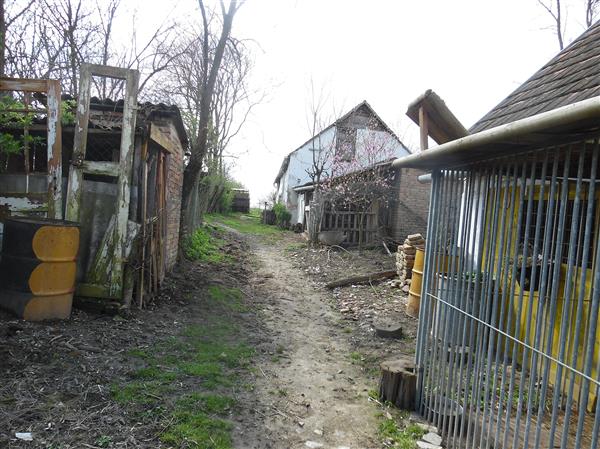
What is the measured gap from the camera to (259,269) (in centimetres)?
1127

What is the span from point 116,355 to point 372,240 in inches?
454

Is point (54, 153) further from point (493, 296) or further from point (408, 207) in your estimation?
point (408, 207)

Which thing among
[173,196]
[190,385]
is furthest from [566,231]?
[173,196]

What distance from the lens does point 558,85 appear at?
13.8 feet

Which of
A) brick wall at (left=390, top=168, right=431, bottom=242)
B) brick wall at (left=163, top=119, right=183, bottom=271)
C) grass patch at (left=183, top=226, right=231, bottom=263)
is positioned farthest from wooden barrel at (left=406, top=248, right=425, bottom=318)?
brick wall at (left=390, top=168, right=431, bottom=242)

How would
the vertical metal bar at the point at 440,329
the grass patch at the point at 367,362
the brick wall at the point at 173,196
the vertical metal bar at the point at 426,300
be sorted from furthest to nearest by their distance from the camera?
the brick wall at the point at 173,196
the grass patch at the point at 367,362
the vertical metal bar at the point at 426,300
the vertical metal bar at the point at 440,329

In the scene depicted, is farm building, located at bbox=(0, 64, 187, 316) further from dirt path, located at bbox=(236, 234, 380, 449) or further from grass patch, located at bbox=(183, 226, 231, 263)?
grass patch, located at bbox=(183, 226, 231, 263)

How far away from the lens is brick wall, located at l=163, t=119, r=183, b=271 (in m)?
7.77

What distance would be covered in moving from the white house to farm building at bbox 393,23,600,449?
548 inches

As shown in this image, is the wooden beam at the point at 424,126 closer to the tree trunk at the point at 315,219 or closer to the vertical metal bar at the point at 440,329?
the vertical metal bar at the point at 440,329

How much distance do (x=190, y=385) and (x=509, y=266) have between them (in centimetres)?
309

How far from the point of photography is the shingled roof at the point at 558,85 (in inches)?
145

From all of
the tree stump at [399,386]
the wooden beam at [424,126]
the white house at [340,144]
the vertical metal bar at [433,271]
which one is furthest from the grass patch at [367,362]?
the white house at [340,144]

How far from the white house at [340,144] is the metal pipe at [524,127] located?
1447cm
